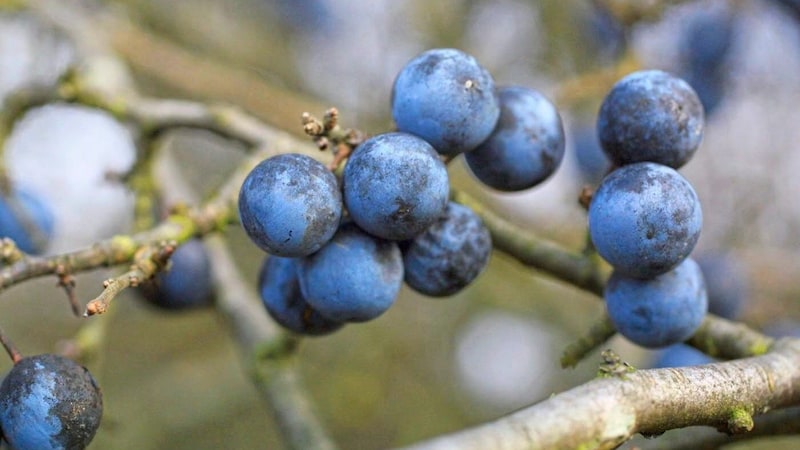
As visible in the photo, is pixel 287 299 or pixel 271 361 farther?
pixel 271 361

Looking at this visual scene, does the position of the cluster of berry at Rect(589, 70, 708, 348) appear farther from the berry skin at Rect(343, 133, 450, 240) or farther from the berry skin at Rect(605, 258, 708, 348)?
the berry skin at Rect(343, 133, 450, 240)

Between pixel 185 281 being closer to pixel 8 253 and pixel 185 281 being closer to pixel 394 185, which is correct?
pixel 8 253

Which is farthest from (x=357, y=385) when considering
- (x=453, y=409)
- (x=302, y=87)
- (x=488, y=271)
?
(x=302, y=87)

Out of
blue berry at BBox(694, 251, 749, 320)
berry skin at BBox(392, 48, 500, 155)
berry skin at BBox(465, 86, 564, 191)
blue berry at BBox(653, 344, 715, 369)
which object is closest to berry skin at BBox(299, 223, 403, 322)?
berry skin at BBox(392, 48, 500, 155)

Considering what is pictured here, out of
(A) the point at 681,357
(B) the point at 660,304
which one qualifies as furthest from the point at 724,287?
(B) the point at 660,304

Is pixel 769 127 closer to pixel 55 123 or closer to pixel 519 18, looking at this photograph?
pixel 519 18

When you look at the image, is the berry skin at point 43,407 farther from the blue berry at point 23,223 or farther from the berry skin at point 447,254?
the blue berry at point 23,223
